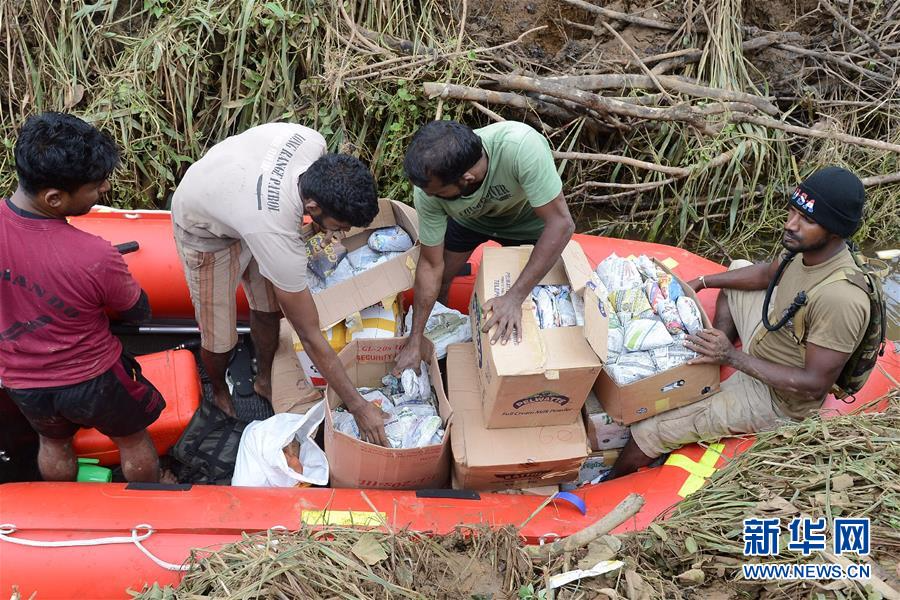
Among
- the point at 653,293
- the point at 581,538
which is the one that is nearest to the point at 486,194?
the point at 653,293

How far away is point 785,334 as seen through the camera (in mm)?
2299

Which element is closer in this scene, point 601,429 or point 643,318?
point 643,318

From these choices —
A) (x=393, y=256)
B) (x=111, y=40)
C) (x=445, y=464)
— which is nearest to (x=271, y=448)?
(x=445, y=464)

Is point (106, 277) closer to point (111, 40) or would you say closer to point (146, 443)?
point (146, 443)


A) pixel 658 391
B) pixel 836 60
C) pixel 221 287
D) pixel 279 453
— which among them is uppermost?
pixel 836 60

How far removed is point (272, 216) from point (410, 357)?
846mm

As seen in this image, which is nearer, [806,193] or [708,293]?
[806,193]

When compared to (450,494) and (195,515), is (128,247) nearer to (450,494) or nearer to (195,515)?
(195,515)

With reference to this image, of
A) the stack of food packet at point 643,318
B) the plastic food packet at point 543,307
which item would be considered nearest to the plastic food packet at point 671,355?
the stack of food packet at point 643,318

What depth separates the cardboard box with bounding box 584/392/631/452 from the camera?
2590mm

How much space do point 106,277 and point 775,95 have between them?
4227 millimetres

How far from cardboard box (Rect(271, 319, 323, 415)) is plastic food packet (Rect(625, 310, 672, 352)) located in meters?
1.30

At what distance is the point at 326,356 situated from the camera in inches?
90.8

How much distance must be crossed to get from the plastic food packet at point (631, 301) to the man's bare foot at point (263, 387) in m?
1.57
